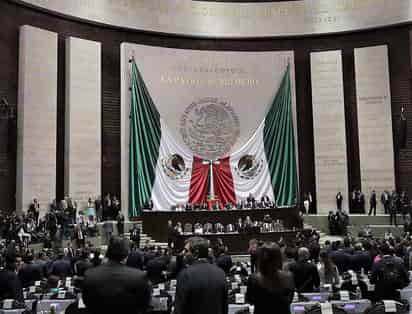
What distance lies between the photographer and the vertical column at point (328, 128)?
84.4 feet

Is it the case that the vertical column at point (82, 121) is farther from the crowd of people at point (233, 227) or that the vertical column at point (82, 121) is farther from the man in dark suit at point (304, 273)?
the man in dark suit at point (304, 273)

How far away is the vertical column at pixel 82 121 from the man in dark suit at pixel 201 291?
19.5 meters

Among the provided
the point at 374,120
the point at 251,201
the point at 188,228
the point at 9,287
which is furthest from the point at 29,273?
the point at 374,120

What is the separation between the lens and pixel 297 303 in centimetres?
550

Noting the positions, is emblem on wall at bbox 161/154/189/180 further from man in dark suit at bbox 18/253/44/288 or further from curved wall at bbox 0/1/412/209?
man in dark suit at bbox 18/253/44/288

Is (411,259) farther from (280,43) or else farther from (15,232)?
(280,43)

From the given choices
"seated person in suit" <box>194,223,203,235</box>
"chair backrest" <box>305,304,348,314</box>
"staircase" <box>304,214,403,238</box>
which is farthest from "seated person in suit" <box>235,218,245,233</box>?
"chair backrest" <box>305,304,348,314</box>

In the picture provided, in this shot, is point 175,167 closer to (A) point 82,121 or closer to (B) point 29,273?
(A) point 82,121

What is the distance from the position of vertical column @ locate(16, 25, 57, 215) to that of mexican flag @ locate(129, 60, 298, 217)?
367cm

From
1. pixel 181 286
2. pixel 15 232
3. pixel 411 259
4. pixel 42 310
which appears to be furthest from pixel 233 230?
pixel 181 286

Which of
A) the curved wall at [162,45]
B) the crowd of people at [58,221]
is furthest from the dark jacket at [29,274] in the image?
the curved wall at [162,45]

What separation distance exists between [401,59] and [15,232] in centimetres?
1921

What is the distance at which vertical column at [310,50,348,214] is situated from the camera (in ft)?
84.4

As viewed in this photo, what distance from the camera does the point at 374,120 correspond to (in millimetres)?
25500
